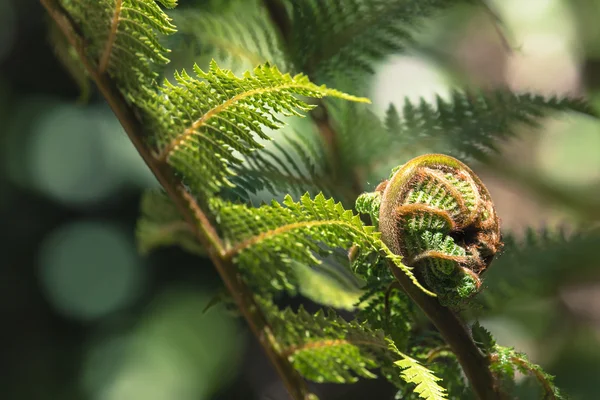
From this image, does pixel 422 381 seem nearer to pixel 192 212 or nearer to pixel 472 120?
pixel 192 212

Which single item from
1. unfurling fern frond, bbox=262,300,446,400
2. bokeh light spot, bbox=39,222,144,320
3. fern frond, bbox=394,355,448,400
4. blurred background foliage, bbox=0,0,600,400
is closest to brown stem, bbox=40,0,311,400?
unfurling fern frond, bbox=262,300,446,400

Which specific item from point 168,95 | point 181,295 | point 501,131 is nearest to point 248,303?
point 168,95

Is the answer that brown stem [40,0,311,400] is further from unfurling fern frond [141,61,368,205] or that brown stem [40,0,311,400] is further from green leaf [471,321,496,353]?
green leaf [471,321,496,353]

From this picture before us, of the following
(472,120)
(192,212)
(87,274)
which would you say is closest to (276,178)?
(192,212)

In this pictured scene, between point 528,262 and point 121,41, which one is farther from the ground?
point 121,41

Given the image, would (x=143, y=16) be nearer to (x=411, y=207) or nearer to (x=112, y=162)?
(x=411, y=207)

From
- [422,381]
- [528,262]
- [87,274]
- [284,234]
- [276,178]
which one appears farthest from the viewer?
[87,274]
